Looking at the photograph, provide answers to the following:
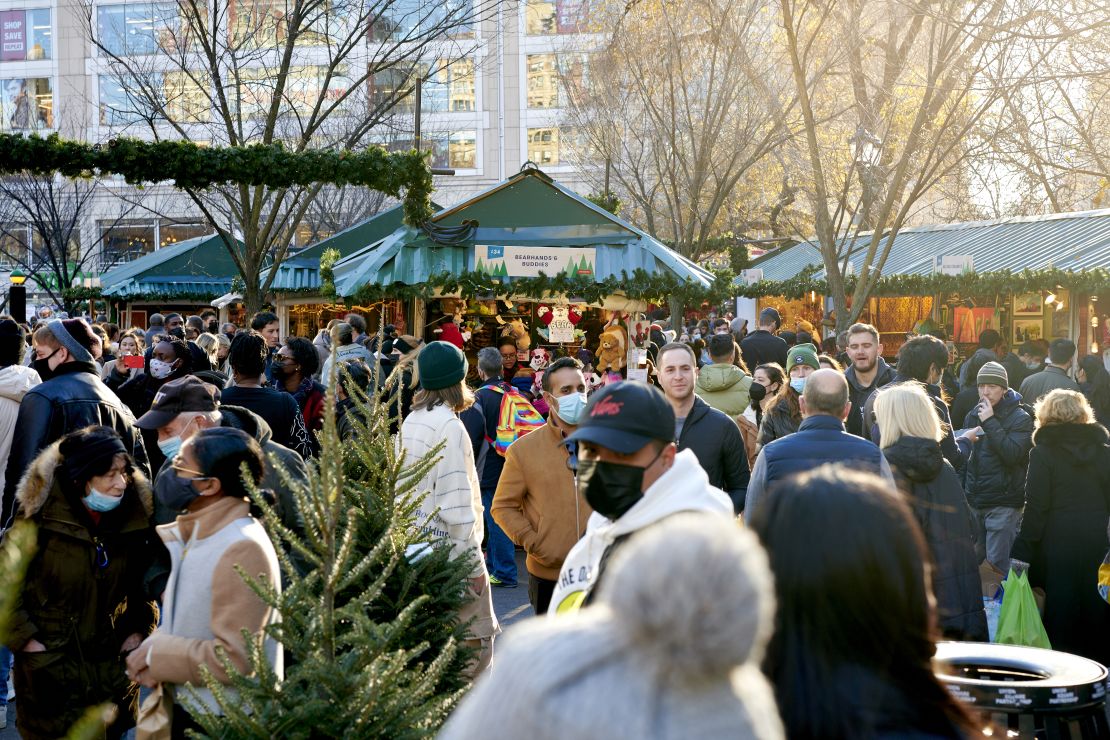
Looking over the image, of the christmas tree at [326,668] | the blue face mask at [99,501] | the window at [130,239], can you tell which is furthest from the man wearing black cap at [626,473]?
the window at [130,239]

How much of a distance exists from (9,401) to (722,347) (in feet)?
16.2

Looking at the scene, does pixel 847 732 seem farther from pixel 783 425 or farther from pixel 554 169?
pixel 554 169

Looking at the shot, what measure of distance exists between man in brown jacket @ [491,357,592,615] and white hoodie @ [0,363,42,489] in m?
3.00

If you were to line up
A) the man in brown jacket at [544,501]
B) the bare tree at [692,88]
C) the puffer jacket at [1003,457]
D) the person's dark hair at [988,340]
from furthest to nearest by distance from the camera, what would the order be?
the bare tree at [692,88]
the person's dark hair at [988,340]
the puffer jacket at [1003,457]
the man in brown jacket at [544,501]

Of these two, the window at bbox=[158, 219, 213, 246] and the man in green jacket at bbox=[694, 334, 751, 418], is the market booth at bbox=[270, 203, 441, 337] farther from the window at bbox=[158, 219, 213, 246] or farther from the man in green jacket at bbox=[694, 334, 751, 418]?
the window at bbox=[158, 219, 213, 246]

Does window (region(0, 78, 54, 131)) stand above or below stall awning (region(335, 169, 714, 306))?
above

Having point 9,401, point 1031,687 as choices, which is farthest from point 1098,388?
point 9,401

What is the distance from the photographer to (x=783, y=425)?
757 centimetres

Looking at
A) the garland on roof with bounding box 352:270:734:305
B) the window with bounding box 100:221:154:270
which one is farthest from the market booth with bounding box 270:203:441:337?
the window with bounding box 100:221:154:270

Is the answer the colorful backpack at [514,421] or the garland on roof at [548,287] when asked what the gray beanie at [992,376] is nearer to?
the colorful backpack at [514,421]

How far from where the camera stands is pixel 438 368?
246 inches

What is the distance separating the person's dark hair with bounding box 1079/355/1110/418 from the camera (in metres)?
13.5

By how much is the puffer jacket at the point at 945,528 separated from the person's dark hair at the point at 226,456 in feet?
10.6

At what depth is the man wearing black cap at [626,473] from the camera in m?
3.09
